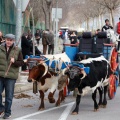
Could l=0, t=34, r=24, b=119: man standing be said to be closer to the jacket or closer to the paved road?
the jacket

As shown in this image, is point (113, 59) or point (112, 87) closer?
point (112, 87)

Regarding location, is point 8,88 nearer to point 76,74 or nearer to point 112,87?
point 76,74

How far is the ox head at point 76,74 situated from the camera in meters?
9.36

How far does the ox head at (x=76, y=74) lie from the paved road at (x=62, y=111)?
0.74m

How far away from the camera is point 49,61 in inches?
393

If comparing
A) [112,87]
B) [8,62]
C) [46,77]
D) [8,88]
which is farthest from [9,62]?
[112,87]

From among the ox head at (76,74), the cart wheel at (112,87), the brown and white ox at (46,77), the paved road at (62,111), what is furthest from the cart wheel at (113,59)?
the ox head at (76,74)

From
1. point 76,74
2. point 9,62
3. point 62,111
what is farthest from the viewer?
point 62,111

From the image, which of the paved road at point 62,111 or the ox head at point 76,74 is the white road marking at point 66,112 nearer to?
the paved road at point 62,111

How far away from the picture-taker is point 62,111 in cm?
1033

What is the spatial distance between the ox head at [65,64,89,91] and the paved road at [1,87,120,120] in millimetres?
738

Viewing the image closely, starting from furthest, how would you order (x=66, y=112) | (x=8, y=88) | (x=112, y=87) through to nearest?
(x=112, y=87) → (x=66, y=112) → (x=8, y=88)

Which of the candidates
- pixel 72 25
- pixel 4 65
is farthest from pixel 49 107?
pixel 72 25

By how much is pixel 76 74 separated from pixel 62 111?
1.37 metres
